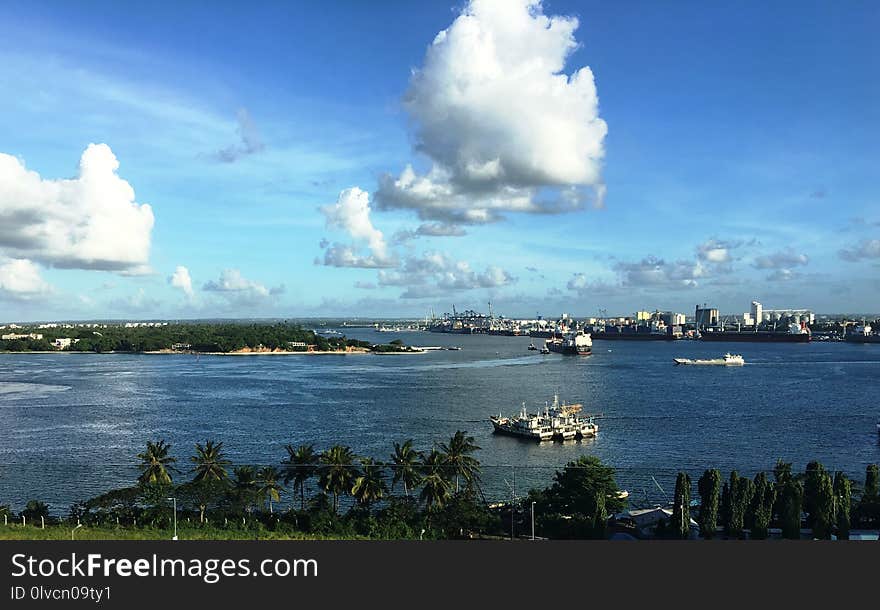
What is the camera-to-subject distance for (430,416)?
19.1 m

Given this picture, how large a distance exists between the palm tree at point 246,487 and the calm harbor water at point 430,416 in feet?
6.58

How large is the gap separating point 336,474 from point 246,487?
110 cm

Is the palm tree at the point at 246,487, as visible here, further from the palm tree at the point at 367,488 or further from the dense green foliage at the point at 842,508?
the dense green foliage at the point at 842,508

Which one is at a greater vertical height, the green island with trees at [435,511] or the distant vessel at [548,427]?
the green island with trees at [435,511]

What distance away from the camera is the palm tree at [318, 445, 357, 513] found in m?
8.82

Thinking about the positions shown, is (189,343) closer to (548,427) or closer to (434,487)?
(548,427)

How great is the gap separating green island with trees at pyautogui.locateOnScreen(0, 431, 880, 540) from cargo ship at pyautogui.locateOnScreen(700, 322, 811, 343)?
5953 cm

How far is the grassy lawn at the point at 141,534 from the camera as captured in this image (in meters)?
6.87

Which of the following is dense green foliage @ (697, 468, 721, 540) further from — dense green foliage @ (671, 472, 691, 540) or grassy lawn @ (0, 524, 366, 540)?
grassy lawn @ (0, 524, 366, 540)

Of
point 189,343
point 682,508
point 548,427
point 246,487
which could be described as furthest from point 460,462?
point 189,343

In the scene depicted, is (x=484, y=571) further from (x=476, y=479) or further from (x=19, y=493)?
(x=19, y=493)

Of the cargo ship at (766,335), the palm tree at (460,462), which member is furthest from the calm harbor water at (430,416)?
the cargo ship at (766,335)

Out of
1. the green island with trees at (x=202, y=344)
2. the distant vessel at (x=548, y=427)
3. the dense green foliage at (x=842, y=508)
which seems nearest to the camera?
the dense green foliage at (x=842, y=508)

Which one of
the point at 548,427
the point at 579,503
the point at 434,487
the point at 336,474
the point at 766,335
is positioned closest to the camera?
the point at 579,503
